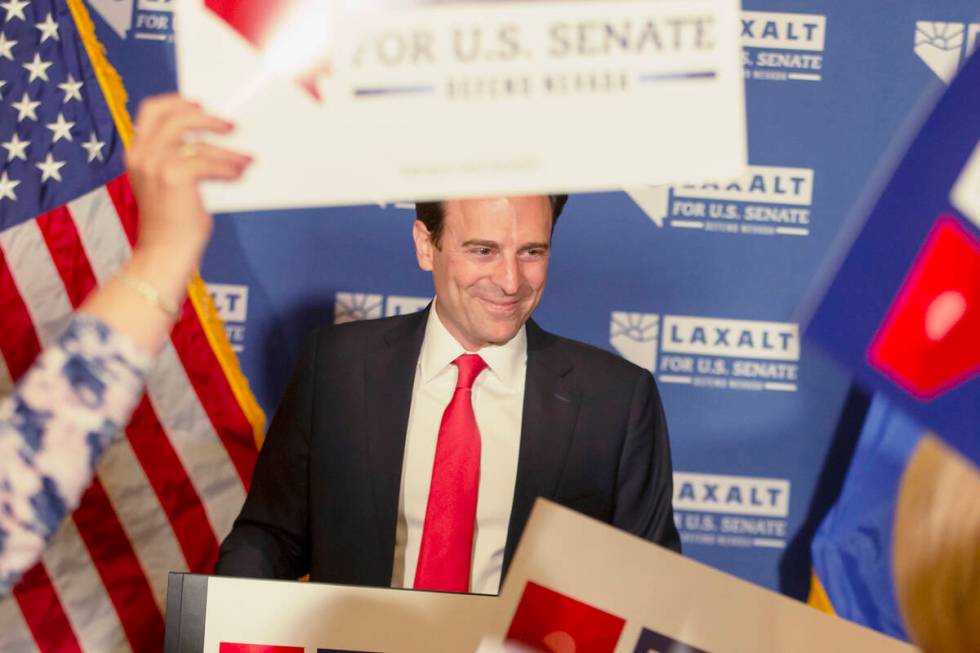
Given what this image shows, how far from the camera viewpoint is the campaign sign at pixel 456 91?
749mm

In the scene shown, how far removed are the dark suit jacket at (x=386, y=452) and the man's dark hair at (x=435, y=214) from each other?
208 millimetres

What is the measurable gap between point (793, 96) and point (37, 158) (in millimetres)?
1808

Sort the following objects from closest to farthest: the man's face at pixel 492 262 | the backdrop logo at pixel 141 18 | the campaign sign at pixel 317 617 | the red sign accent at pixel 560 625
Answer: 1. the red sign accent at pixel 560 625
2. the campaign sign at pixel 317 617
3. the man's face at pixel 492 262
4. the backdrop logo at pixel 141 18

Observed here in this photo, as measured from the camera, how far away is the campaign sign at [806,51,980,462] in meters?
0.70

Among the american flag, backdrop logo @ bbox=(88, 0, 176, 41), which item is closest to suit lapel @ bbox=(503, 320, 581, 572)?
the american flag

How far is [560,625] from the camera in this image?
1.02 meters

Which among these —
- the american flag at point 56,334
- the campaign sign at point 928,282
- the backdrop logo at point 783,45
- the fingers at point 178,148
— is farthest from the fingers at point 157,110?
the backdrop logo at point 783,45

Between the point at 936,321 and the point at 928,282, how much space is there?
3 cm

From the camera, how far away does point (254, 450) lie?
253cm

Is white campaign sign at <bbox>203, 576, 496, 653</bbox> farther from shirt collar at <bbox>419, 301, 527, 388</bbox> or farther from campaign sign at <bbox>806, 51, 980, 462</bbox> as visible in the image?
shirt collar at <bbox>419, 301, 527, 388</bbox>

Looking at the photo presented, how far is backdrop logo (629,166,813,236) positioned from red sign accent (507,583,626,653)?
1.71m

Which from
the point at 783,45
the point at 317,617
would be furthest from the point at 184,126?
the point at 783,45

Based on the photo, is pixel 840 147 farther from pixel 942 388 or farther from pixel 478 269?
pixel 942 388

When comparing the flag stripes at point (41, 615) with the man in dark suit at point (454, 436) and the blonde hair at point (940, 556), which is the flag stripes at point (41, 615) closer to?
the man in dark suit at point (454, 436)
